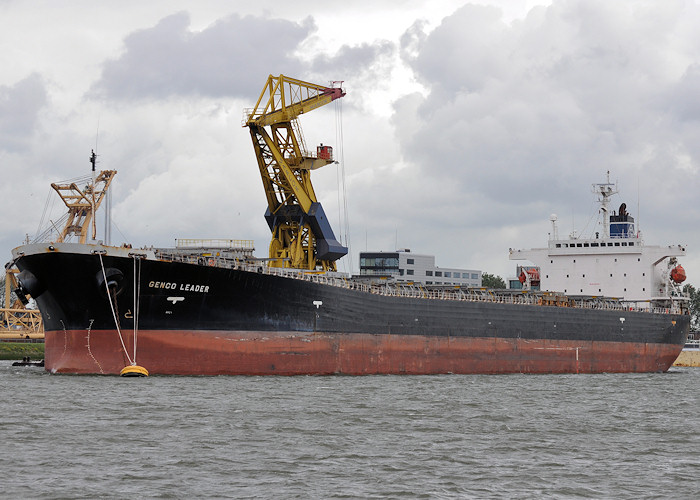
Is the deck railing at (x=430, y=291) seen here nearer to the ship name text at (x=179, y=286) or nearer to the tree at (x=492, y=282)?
the ship name text at (x=179, y=286)

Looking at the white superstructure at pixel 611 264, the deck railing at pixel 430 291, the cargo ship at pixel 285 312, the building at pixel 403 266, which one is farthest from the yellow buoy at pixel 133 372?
the building at pixel 403 266

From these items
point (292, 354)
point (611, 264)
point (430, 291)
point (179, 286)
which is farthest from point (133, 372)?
point (611, 264)

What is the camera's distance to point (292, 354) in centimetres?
3178

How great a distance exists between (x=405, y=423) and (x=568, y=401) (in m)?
8.09

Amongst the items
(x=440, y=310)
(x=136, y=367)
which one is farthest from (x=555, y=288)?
(x=136, y=367)

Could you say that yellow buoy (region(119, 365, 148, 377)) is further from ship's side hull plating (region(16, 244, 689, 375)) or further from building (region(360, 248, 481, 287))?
building (region(360, 248, 481, 287))

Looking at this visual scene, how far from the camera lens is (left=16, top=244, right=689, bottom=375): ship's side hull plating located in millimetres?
28938

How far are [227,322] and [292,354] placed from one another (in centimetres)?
286

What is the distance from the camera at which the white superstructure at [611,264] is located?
168 ft

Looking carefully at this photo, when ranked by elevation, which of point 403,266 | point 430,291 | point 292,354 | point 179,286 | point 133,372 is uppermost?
point 403,266

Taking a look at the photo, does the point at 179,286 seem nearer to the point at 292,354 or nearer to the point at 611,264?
the point at 292,354

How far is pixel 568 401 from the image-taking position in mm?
26438

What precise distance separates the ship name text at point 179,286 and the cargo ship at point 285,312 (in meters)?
0.05

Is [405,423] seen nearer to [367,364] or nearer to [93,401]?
[93,401]
